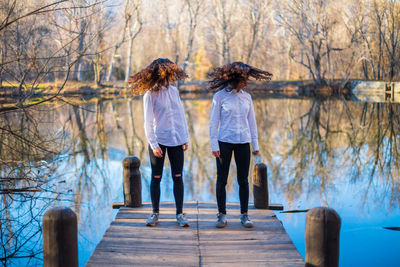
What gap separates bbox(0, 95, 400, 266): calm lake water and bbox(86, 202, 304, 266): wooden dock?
1190 millimetres

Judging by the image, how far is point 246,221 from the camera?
197 inches

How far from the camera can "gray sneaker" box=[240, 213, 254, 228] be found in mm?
4984

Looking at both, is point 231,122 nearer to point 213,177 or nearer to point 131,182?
point 131,182

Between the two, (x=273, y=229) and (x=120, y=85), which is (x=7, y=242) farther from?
(x=120, y=85)

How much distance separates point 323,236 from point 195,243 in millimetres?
1468

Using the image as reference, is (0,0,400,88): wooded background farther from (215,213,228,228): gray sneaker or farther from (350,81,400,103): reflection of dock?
(215,213,228,228): gray sneaker

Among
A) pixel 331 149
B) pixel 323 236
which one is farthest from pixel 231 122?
pixel 331 149

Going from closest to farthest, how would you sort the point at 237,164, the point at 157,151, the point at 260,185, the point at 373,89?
the point at 157,151
the point at 237,164
the point at 260,185
the point at 373,89

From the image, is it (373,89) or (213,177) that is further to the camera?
(373,89)

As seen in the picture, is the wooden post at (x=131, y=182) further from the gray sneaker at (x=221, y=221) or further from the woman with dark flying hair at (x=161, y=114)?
the gray sneaker at (x=221, y=221)

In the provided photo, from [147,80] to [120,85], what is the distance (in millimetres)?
33883

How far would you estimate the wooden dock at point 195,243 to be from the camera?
4.10m

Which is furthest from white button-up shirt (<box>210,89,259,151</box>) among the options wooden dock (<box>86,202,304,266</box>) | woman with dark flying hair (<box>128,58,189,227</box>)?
wooden dock (<box>86,202,304,266</box>)

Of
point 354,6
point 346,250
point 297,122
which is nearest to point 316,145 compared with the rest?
point 297,122
